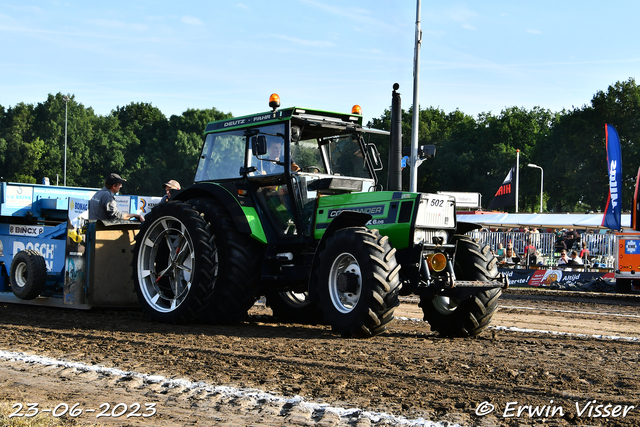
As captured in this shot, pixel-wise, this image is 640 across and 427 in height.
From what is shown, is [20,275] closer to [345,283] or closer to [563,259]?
[345,283]

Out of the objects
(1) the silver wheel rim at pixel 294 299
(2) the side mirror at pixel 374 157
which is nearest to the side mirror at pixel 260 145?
(2) the side mirror at pixel 374 157

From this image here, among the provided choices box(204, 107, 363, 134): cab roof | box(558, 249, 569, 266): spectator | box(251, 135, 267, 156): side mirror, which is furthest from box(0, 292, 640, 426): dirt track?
box(558, 249, 569, 266): spectator

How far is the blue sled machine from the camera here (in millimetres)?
9586

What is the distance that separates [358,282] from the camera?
720 centimetres

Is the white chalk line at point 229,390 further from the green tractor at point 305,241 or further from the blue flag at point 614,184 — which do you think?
the blue flag at point 614,184

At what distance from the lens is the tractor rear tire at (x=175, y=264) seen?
8.33m

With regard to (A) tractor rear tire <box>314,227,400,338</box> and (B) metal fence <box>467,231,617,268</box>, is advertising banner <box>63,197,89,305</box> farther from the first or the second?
(B) metal fence <box>467,231,617,268</box>

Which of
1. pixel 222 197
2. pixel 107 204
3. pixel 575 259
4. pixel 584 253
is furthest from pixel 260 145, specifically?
pixel 584 253

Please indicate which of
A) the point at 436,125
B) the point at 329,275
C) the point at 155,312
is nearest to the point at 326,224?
the point at 329,275

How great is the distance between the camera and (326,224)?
316 inches

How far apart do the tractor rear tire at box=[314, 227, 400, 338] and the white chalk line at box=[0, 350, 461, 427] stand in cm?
232

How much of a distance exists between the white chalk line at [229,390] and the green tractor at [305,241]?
235 cm

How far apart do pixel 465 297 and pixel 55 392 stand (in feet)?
13.9

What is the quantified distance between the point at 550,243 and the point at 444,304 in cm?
1629
